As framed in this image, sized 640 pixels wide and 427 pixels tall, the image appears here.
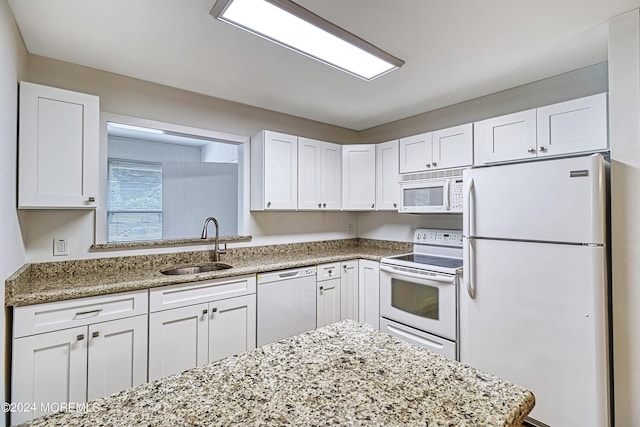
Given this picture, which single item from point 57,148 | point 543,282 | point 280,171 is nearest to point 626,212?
point 543,282

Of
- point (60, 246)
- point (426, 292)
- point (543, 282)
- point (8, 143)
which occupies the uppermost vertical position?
point (8, 143)

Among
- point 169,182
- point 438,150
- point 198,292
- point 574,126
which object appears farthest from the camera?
point 169,182

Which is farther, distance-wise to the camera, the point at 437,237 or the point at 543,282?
the point at 437,237

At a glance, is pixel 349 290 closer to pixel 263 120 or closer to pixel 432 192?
pixel 432 192

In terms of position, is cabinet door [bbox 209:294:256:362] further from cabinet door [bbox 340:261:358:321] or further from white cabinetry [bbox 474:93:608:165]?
white cabinetry [bbox 474:93:608:165]

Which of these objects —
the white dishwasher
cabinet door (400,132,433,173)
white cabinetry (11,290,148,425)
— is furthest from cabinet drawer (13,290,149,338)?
cabinet door (400,132,433,173)

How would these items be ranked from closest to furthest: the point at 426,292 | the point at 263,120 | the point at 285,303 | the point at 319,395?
the point at 319,395, the point at 426,292, the point at 285,303, the point at 263,120

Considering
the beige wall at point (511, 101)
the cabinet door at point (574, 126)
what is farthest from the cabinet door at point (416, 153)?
the cabinet door at point (574, 126)

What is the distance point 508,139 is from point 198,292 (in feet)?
8.70

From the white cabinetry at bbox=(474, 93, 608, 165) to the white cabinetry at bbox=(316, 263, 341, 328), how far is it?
1.67 meters

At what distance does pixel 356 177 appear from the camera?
351 centimetres

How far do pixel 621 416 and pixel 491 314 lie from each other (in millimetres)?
772

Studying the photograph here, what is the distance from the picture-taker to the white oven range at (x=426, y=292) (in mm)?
2377

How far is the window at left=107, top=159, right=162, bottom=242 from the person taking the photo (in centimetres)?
408
